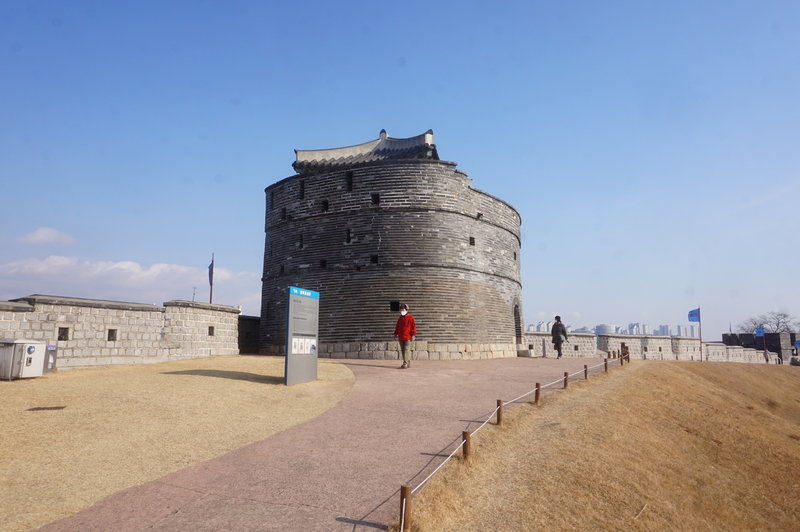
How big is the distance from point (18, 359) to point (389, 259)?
13.4 meters

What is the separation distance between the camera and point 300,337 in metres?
12.2

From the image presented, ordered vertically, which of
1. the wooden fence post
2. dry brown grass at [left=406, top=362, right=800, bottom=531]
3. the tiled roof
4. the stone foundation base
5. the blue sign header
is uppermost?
the tiled roof

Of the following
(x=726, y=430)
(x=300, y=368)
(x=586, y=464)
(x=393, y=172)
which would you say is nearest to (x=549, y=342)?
(x=393, y=172)

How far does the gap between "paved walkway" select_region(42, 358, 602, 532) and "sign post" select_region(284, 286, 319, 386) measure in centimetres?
219

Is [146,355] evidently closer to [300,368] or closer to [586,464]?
[300,368]

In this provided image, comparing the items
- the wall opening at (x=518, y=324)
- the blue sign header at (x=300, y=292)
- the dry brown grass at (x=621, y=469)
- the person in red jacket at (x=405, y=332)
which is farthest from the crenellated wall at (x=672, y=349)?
the blue sign header at (x=300, y=292)

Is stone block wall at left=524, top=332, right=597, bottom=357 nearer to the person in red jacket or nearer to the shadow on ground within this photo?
the person in red jacket

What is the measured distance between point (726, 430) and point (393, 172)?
15.4 meters

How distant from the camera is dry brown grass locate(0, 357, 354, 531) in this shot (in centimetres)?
546

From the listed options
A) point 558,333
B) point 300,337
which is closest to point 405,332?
point 300,337

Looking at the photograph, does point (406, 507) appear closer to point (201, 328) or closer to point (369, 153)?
point (201, 328)

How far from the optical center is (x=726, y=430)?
12742 millimetres

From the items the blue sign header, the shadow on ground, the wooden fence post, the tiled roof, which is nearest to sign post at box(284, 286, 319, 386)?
the blue sign header

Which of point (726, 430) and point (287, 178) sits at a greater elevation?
Result: point (287, 178)
